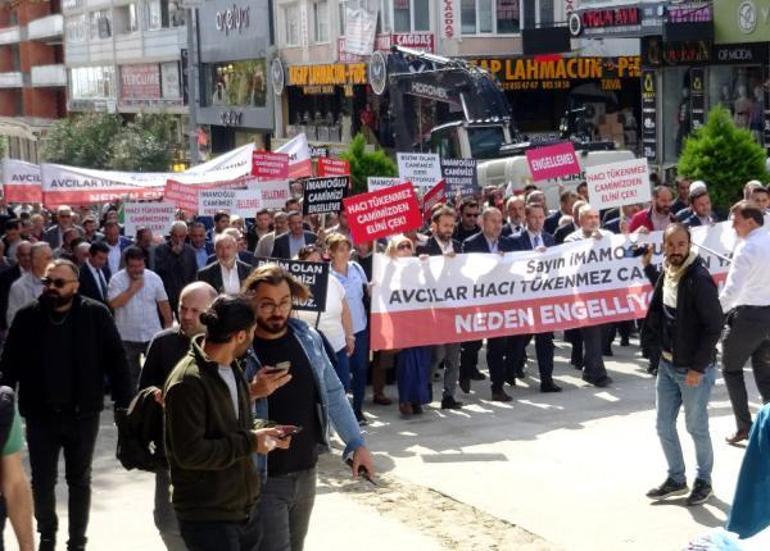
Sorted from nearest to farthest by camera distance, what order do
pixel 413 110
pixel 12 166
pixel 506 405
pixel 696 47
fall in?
pixel 506 405 < pixel 12 166 < pixel 696 47 < pixel 413 110

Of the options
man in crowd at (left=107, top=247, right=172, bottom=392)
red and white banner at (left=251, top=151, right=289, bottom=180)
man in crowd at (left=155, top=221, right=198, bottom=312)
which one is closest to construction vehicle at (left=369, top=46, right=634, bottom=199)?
red and white banner at (left=251, top=151, right=289, bottom=180)

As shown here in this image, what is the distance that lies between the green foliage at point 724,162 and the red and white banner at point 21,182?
11.0 metres

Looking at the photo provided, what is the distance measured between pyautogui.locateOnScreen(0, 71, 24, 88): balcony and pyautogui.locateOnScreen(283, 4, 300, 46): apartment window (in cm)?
3847

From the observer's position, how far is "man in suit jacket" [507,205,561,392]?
13.9 m

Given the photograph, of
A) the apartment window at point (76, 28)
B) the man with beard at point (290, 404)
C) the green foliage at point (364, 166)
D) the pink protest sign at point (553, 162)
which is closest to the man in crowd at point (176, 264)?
the pink protest sign at point (553, 162)

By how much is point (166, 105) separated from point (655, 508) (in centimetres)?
5994

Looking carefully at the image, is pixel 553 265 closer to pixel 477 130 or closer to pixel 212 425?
pixel 212 425

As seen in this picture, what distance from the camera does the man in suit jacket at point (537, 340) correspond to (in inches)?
546

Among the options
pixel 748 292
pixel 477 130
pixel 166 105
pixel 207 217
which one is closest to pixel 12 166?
pixel 207 217

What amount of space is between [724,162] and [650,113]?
1593cm

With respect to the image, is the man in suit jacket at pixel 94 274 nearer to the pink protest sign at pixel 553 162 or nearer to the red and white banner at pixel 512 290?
the red and white banner at pixel 512 290

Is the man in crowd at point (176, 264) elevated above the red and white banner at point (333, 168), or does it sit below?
below

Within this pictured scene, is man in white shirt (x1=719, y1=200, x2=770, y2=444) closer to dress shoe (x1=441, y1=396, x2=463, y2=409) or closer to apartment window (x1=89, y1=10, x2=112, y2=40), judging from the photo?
dress shoe (x1=441, y1=396, x2=463, y2=409)

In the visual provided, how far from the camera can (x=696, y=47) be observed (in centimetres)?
3478
